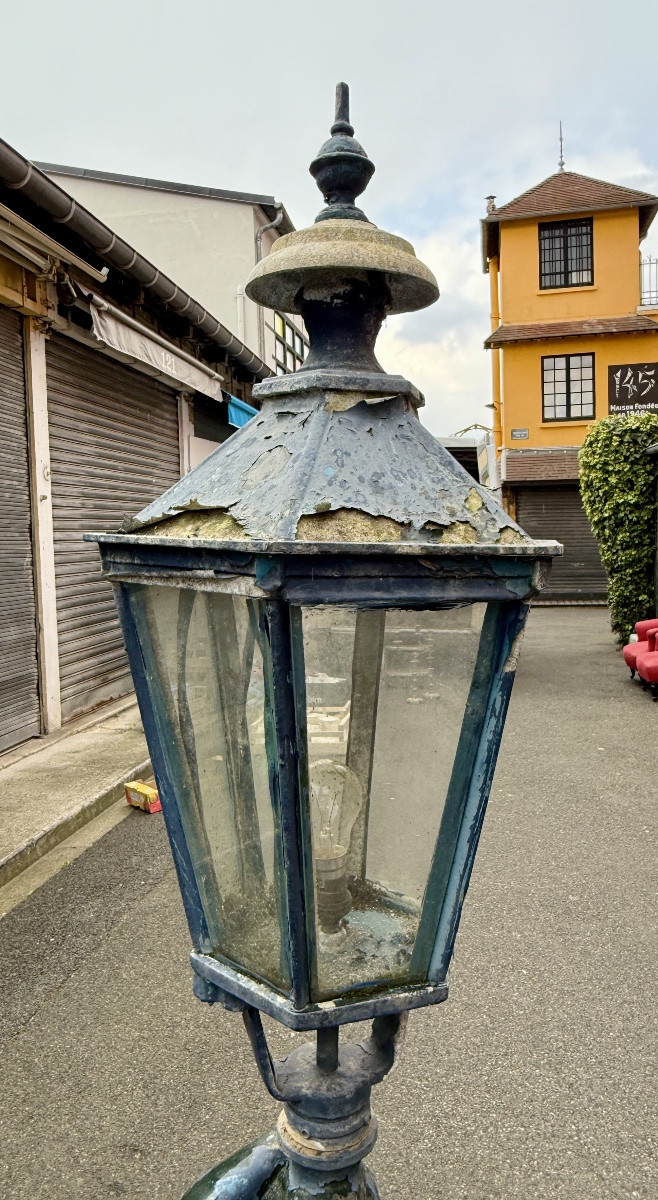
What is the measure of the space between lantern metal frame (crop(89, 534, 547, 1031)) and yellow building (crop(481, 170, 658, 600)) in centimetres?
1999

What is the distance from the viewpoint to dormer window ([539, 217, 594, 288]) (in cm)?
2055

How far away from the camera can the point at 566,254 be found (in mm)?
20656

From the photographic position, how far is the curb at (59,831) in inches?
176

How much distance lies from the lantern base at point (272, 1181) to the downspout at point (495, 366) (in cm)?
2061

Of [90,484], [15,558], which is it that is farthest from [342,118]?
[90,484]

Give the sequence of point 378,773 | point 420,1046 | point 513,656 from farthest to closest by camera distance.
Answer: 1. point 420,1046
2. point 378,773
3. point 513,656

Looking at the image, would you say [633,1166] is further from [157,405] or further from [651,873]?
[157,405]

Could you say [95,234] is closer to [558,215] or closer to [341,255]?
[341,255]

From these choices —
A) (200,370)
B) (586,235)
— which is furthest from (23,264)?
(586,235)

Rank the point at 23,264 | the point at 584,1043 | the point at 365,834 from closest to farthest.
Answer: the point at 365,834 < the point at 584,1043 < the point at 23,264

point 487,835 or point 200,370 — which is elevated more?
point 200,370

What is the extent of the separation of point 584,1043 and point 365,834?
249cm

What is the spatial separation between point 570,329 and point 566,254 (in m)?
2.21

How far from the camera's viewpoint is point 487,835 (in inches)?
206
